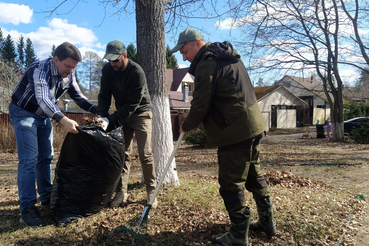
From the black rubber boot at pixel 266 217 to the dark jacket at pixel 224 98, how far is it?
71 centimetres

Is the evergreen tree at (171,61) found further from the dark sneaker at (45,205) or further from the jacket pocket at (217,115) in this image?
the jacket pocket at (217,115)

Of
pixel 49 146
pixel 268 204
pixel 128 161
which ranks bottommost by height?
pixel 268 204

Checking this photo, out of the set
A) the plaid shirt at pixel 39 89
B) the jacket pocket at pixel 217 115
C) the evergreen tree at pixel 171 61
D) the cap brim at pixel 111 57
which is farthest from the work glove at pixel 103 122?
the evergreen tree at pixel 171 61

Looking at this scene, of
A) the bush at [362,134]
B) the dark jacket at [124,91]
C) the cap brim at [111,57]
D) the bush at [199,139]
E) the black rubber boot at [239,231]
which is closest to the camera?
the black rubber boot at [239,231]

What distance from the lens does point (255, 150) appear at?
2.41 m

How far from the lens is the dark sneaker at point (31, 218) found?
2664 mm

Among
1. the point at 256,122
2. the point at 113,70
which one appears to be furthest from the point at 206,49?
the point at 113,70

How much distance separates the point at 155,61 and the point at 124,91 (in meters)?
0.97

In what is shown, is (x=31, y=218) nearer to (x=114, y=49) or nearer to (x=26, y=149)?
(x=26, y=149)

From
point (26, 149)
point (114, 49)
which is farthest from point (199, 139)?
point (26, 149)

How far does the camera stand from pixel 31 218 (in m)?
2.68

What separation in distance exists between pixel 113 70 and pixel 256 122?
185 cm

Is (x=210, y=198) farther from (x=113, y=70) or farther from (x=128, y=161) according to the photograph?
(x=113, y=70)

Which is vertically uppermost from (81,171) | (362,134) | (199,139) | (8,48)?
(8,48)
